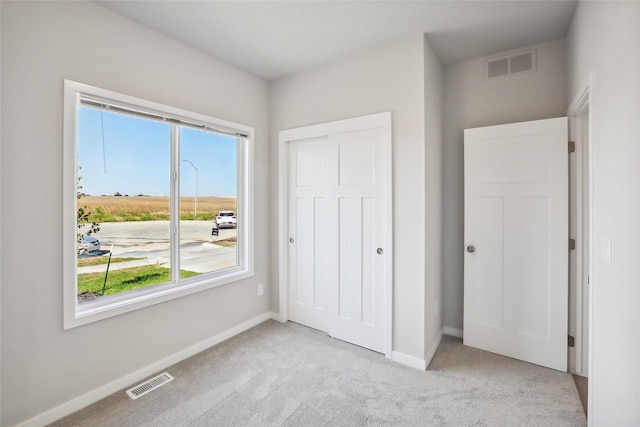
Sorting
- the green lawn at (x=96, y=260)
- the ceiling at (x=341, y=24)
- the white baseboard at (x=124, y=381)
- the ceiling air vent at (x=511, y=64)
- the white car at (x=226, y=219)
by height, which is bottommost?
the white baseboard at (x=124, y=381)

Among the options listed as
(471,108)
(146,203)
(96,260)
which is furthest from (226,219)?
(471,108)

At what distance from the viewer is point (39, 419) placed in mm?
1755

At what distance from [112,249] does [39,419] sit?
108 cm

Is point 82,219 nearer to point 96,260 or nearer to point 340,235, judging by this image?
point 96,260

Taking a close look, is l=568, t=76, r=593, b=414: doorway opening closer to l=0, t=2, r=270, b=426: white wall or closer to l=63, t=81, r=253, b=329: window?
l=63, t=81, r=253, b=329: window

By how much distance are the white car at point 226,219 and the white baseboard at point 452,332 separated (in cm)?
245

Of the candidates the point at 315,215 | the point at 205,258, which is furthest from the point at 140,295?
the point at 315,215

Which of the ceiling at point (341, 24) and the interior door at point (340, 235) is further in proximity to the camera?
the interior door at point (340, 235)

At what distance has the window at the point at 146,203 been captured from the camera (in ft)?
6.59

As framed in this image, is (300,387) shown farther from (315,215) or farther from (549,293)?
(549,293)

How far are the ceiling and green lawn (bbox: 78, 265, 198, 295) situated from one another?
6.29ft

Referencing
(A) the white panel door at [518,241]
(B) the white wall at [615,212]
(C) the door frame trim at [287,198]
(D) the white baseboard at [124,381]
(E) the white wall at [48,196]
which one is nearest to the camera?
(B) the white wall at [615,212]

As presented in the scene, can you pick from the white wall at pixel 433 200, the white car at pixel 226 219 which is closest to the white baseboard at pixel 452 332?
the white wall at pixel 433 200

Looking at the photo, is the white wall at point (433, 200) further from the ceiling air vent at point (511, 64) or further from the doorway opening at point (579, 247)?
the doorway opening at point (579, 247)
